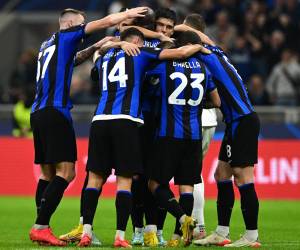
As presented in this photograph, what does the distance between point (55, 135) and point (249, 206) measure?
2.08 m

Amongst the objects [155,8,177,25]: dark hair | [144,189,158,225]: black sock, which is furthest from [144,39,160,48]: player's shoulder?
[144,189,158,225]: black sock

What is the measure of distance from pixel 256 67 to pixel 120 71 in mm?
11355

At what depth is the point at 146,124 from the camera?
34.3 feet

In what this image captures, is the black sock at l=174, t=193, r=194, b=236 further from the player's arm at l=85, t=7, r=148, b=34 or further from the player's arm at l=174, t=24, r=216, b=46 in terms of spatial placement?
the player's arm at l=85, t=7, r=148, b=34

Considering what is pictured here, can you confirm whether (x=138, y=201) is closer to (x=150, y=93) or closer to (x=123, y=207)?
(x=123, y=207)

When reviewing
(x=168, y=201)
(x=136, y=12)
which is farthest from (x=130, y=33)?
(x=168, y=201)

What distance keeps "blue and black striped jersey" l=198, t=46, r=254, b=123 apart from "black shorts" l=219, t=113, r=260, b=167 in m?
0.08

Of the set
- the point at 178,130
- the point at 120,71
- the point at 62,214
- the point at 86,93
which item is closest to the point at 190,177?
the point at 178,130

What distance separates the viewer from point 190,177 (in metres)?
10.1

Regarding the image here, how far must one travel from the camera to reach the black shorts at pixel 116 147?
31.8ft

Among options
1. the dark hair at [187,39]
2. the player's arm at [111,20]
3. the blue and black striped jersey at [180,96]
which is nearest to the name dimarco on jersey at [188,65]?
the blue and black striped jersey at [180,96]

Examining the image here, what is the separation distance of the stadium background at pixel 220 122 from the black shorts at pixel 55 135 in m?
2.73

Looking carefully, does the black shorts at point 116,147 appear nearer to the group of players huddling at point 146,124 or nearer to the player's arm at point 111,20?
the group of players huddling at point 146,124

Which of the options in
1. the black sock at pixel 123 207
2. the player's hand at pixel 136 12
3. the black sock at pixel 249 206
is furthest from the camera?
the black sock at pixel 249 206
